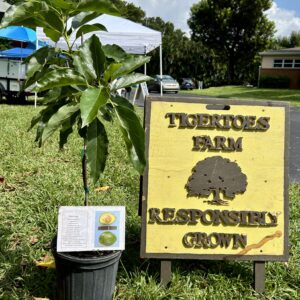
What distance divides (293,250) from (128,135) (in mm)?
1941

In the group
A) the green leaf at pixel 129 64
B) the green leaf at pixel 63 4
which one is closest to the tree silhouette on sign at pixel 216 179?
the green leaf at pixel 129 64

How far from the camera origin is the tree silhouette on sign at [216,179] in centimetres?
270

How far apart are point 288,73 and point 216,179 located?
1461 inches

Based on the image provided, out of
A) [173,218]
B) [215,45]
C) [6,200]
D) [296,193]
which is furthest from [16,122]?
[215,45]

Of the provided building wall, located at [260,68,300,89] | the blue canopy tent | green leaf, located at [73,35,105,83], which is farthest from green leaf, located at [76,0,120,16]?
building wall, located at [260,68,300,89]

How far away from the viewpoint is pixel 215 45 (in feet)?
141

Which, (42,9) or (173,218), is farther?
(173,218)

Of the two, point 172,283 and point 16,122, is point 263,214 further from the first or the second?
point 16,122

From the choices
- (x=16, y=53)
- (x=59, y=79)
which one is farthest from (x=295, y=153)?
(x=16, y=53)

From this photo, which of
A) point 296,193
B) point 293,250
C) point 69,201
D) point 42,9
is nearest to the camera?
point 42,9

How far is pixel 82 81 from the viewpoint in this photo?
201 centimetres

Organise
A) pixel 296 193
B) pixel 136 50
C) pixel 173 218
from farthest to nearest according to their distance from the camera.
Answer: pixel 136 50 → pixel 296 193 → pixel 173 218

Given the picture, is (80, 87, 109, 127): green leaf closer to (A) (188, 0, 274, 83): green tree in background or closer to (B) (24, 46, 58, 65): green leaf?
(B) (24, 46, 58, 65): green leaf

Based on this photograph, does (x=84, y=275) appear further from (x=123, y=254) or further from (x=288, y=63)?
(x=288, y=63)
